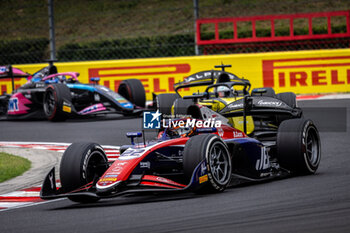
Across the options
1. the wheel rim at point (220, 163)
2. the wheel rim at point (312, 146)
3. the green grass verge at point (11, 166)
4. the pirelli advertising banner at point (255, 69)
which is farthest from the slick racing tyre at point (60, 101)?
the wheel rim at point (220, 163)

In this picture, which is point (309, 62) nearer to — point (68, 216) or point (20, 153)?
point (20, 153)

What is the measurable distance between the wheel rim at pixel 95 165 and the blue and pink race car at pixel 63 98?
8.12 metres

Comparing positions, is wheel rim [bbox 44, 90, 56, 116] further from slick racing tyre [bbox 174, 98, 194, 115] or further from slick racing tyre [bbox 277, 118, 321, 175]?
slick racing tyre [bbox 277, 118, 321, 175]

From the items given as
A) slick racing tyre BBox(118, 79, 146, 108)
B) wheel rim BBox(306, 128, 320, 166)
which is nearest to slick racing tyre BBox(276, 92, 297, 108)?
wheel rim BBox(306, 128, 320, 166)

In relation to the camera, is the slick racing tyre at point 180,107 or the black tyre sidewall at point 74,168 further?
the slick racing tyre at point 180,107

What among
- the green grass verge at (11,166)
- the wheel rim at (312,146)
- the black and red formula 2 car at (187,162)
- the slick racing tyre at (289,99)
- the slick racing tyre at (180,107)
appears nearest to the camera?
the black and red formula 2 car at (187,162)

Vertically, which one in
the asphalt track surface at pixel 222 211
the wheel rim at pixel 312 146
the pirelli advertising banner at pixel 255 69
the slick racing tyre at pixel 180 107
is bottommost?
the asphalt track surface at pixel 222 211

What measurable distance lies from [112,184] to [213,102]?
12.9 ft

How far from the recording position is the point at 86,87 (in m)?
16.3

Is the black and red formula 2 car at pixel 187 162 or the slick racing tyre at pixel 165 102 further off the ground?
the slick racing tyre at pixel 165 102

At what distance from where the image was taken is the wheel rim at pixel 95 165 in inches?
299

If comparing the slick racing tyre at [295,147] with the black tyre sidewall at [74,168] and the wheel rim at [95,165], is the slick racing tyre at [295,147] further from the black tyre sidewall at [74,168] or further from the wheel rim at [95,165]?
the black tyre sidewall at [74,168]

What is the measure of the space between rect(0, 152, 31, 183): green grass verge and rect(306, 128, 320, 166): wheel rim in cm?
396

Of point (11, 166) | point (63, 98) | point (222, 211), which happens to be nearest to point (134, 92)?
point (63, 98)
